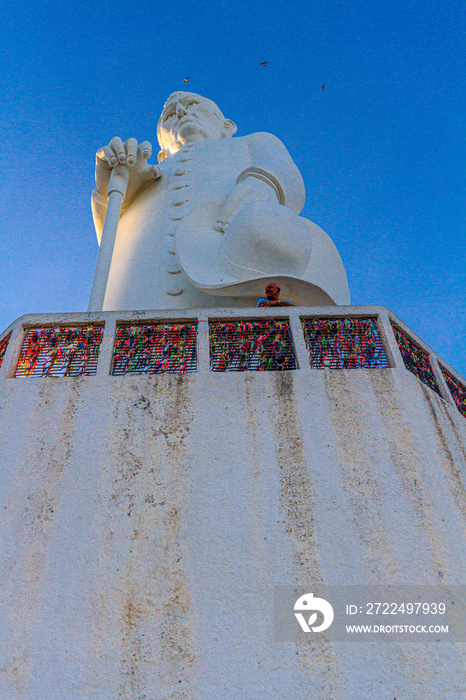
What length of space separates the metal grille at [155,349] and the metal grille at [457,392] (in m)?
2.10

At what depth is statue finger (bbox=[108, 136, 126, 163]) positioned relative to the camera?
23.9ft

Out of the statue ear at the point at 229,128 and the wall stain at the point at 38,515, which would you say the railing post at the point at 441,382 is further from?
the statue ear at the point at 229,128

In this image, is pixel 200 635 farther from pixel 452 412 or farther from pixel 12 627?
pixel 452 412

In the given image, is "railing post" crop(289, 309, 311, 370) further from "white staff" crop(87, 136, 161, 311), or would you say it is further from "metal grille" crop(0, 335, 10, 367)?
"white staff" crop(87, 136, 161, 311)

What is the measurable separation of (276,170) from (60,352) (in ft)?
13.3

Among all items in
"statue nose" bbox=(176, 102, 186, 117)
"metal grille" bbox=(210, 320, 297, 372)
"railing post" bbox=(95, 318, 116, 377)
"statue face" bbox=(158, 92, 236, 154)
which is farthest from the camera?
"statue nose" bbox=(176, 102, 186, 117)

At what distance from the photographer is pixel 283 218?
236 inches

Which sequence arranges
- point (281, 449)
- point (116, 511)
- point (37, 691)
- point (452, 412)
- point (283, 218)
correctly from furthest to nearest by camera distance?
1. point (283, 218)
2. point (452, 412)
3. point (281, 449)
4. point (116, 511)
5. point (37, 691)

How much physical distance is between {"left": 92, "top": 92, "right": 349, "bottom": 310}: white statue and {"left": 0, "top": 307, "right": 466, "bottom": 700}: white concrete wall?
4.92 feet

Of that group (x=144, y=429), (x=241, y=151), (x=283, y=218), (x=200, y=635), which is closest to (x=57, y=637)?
(x=200, y=635)

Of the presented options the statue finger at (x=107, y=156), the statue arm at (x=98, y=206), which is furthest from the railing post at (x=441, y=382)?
the statue arm at (x=98, y=206)

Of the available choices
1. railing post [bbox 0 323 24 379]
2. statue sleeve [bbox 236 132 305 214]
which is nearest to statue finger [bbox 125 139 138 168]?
statue sleeve [bbox 236 132 305 214]

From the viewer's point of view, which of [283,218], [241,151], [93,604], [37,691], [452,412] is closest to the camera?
[37,691]

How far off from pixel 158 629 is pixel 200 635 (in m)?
0.22
